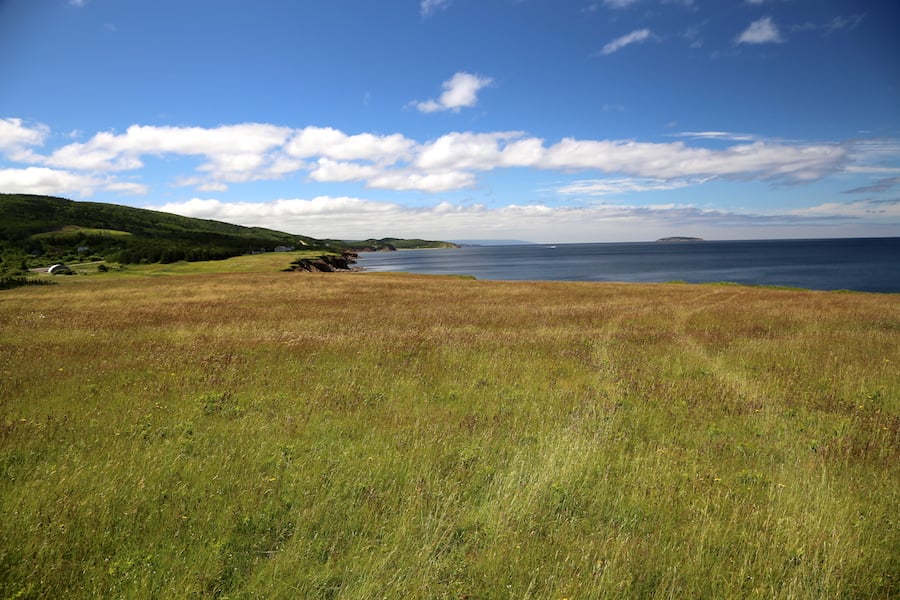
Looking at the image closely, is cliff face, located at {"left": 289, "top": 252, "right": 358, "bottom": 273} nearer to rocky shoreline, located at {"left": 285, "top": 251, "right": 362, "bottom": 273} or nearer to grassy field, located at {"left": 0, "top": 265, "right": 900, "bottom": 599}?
rocky shoreline, located at {"left": 285, "top": 251, "right": 362, "bottom": 273}

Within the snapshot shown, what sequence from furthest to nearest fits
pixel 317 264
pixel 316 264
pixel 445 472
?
pixel 317 264 → pixel 316 264 → pixel 445 472

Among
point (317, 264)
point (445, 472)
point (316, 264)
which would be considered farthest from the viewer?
point (317, 264)

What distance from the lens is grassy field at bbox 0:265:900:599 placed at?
16.1ft

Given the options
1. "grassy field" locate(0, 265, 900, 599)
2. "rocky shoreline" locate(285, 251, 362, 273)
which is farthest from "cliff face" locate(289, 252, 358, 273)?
"grassy field" locate(0, 265, 900, 599)

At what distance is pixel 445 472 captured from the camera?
23.2 ft

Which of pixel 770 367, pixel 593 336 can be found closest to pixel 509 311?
pixel 593 336

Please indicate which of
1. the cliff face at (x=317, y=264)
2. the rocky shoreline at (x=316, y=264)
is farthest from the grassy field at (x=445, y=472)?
the cliff face at (x=317, y=264)

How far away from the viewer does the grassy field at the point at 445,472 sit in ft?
16.1

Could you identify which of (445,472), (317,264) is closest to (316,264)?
(317,264)

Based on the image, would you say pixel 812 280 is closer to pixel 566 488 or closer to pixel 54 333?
pixel 566 488

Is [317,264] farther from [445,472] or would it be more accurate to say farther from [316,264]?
[445,472]

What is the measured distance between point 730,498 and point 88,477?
961 centimetres

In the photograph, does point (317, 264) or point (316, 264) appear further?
point (317, 264)

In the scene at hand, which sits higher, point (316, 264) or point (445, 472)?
point (316, 264)
